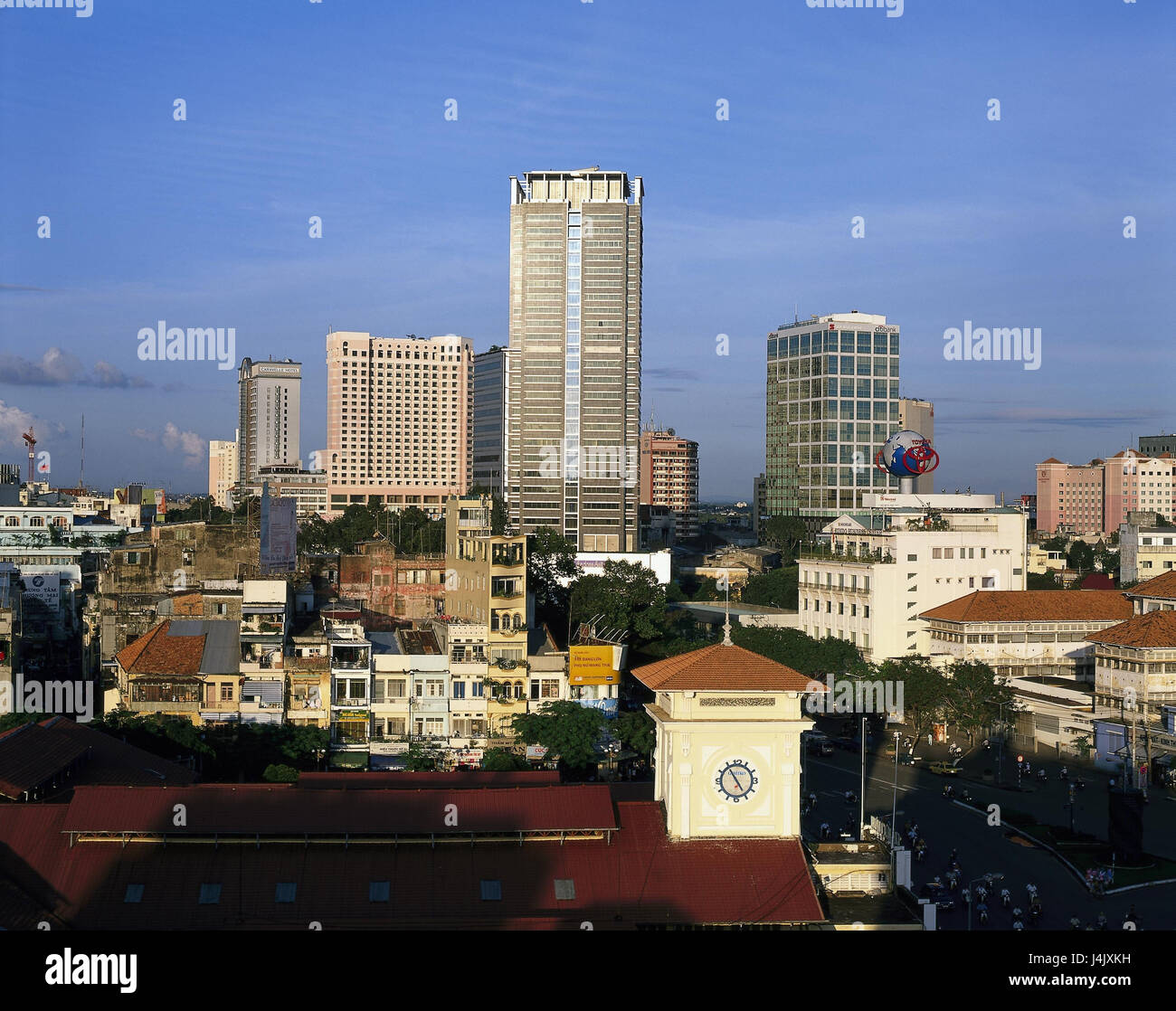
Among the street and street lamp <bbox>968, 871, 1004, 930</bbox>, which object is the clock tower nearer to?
the street

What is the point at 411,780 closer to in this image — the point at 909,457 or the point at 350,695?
the point at 350,695

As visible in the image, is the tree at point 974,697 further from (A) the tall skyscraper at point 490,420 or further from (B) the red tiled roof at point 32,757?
(A) the tall skyscraper at point 490,420

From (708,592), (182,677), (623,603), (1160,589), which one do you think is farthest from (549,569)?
(708,592)

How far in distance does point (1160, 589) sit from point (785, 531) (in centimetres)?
8137

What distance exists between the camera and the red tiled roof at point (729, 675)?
2514cm

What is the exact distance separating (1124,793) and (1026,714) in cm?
1966

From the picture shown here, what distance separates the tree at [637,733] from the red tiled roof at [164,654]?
14715 mm

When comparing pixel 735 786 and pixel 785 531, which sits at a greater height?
pixel 785 531

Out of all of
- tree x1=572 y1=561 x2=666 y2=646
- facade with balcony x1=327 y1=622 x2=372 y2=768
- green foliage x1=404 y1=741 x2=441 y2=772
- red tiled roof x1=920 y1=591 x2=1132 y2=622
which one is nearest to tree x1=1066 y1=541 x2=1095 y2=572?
red tiled roof x1=920 y1=591 x2=1132 y2=622

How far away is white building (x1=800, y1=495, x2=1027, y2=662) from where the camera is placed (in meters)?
67.7

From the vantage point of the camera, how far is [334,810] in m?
24.2

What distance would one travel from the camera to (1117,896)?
33.9 meters
